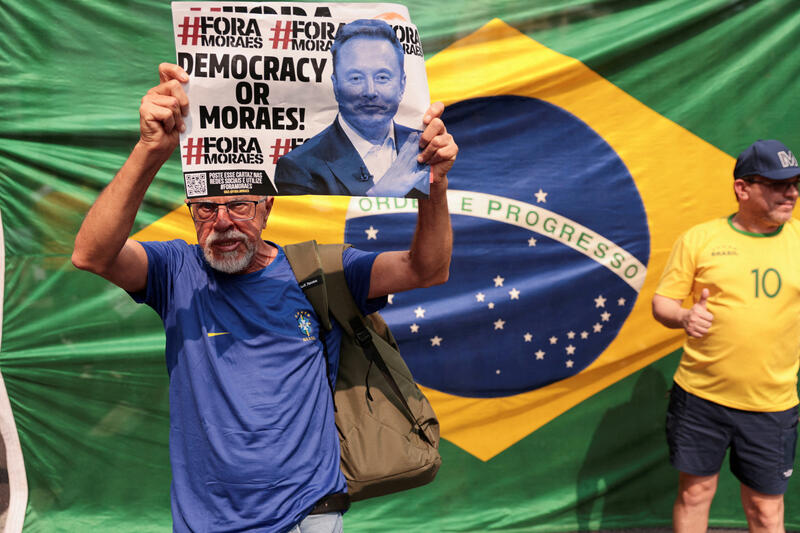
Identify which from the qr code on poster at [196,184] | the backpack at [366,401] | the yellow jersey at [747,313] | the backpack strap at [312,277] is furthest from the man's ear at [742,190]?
the qr code on poster at [196,184]

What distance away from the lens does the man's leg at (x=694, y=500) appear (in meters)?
3.01

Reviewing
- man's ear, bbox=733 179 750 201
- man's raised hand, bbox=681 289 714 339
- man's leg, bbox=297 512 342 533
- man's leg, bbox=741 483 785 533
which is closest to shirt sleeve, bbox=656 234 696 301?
man's raised hand, bbox=681 289 714 339

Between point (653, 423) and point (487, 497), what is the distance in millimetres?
909

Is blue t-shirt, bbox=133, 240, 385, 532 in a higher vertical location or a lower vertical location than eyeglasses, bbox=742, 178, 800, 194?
lower

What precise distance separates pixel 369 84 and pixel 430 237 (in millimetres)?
424

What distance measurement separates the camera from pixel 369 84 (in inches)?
71.4

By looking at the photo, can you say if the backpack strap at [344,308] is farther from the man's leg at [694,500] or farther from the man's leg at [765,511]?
the man's leg at [765,511]

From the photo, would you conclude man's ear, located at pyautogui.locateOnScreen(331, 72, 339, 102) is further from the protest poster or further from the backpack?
the backpack

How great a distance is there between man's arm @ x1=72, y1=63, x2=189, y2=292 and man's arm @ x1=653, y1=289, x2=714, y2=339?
6.63 feet

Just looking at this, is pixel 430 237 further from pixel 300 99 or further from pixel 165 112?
pixel 165 112

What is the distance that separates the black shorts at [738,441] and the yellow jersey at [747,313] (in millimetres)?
51

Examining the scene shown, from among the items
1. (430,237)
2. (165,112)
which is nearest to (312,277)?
(430,237)

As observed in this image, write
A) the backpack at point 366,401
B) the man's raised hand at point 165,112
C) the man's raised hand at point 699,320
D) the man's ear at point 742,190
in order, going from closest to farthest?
1. the man's raised hand at point 165,112
2. the backpack at point 366,401
3. the man's raised hand at point 699,320
4. the man's ear at point 742,190

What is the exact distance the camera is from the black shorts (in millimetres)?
2871
